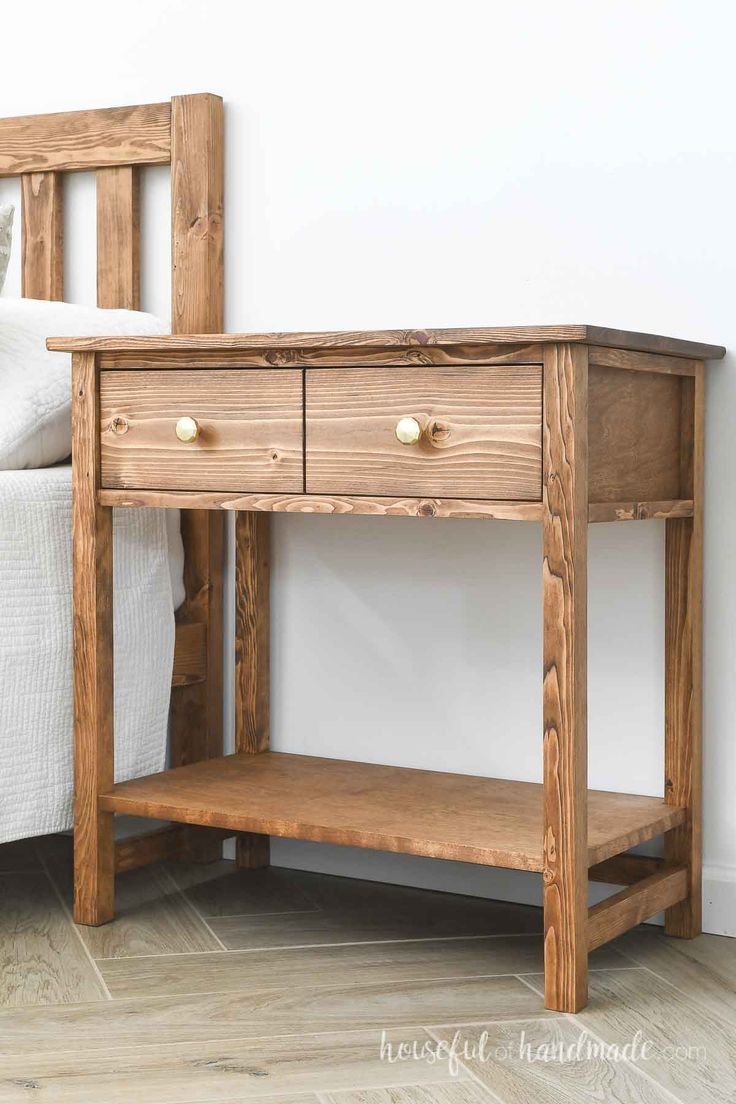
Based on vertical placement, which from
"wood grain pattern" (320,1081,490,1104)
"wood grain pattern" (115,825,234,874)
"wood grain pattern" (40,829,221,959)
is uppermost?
"wood grain pattern" (115,825,234,874)

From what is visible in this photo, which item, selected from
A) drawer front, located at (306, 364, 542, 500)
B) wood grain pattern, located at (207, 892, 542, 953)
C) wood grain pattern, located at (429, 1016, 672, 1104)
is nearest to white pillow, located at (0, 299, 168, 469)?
drawer front, located at (306, 364, 542, 500)

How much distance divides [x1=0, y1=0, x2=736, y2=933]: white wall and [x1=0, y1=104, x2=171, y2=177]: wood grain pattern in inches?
1.9

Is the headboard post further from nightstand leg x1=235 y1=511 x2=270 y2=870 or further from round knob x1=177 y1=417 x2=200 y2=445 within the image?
round knob x1=177 y1=417 x2=200 y2=445

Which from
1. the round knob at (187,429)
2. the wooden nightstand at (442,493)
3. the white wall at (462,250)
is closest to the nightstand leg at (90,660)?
the wooden nightstand at (442,493)

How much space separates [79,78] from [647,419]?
3.55ft

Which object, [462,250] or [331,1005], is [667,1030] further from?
[462,250]

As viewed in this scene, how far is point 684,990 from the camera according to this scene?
1.43 meters

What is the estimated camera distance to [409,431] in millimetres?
1381

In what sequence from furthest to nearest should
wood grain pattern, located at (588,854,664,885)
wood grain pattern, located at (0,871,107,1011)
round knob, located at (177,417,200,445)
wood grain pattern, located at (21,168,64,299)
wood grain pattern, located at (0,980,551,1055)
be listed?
wood grain pattern, located at (21,168,64,299), wood grain pattern, located at (588,854,664,885), round knob, located at (177,417,200,445), wood grain pattern, located at (0,871,107,1011), wood grain pattern, located at (0,980,551,1055)

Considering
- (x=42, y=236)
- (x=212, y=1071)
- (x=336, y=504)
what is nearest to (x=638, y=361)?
(x=336, y=504)

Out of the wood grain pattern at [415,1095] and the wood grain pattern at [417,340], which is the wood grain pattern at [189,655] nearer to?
the wood grain pattern at [417,340]

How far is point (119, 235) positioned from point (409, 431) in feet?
2.69

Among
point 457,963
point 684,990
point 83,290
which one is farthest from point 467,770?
point 83,290

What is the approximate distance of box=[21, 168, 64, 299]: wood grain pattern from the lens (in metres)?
2.08
